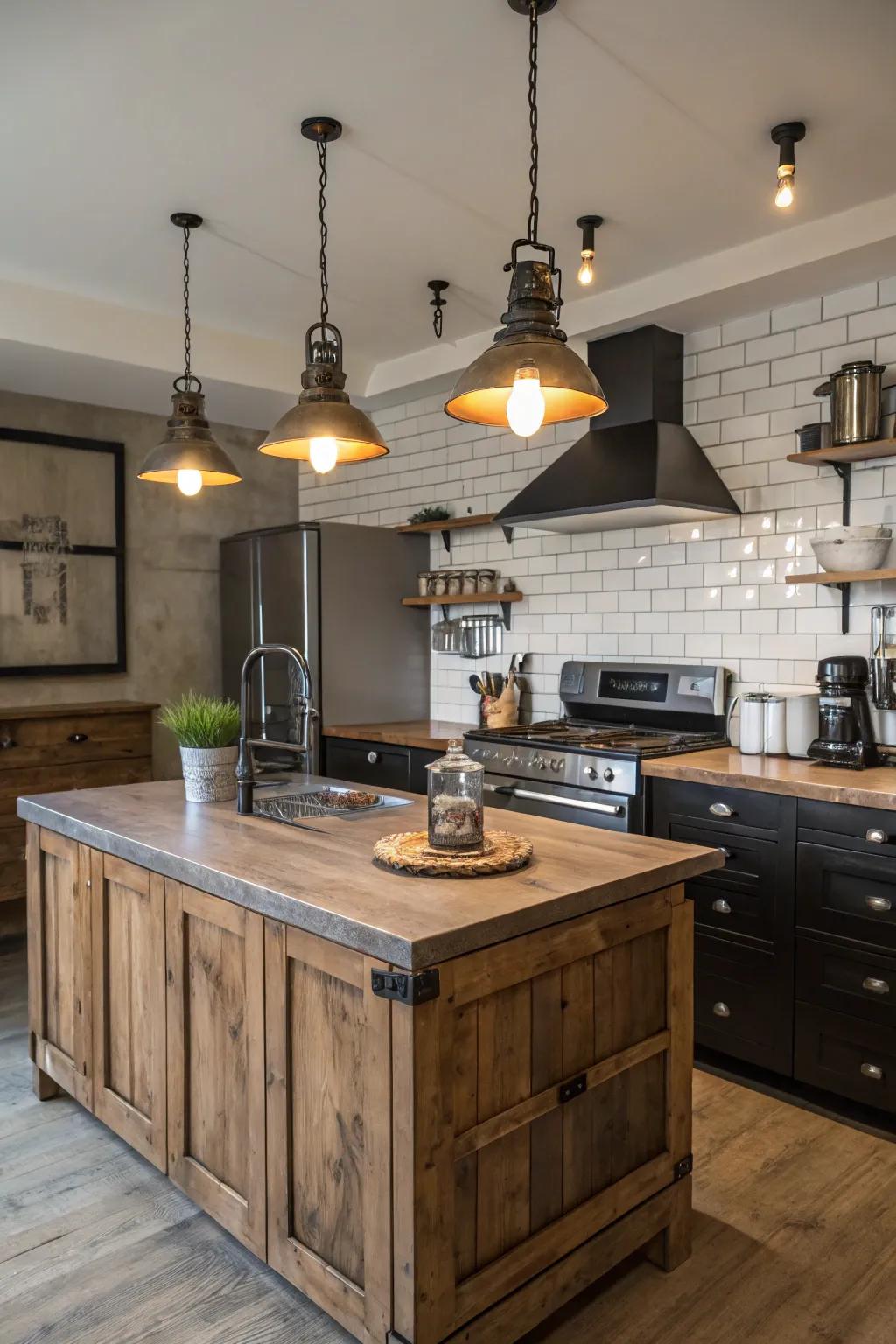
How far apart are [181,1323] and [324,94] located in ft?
9.53

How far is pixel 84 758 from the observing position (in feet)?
15.2

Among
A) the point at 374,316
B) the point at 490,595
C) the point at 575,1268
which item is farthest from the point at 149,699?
the point at 575,1268

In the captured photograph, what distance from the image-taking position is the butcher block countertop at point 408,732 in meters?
4.18

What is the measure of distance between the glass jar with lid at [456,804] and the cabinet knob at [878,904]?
1.33 metres

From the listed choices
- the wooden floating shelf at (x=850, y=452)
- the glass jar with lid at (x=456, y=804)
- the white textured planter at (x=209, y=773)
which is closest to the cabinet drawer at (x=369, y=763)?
the white textured planter at (x=209, y=773)

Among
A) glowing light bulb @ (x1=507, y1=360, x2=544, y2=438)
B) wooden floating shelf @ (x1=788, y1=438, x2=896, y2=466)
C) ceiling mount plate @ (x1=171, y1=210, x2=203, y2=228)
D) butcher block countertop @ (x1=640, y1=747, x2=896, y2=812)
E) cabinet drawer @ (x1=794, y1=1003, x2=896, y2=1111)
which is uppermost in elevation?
ceiling mount plate @ (x1=171, y1=210, x2=203, y2=228)

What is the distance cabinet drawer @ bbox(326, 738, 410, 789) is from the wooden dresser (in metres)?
0.97

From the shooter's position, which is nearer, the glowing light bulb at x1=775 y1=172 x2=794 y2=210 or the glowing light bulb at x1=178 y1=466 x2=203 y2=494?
the glowing light bulb at x1=775 y1=172 x2=794 y2=210

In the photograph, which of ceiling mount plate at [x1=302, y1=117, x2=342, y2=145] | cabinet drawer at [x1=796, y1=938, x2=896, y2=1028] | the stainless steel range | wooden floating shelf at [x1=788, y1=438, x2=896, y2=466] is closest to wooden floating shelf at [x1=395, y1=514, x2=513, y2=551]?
the stainless steel range

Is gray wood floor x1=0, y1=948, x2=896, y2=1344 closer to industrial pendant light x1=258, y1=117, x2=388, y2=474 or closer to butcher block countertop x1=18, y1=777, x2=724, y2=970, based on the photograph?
butcher block countertop x1=18, y1=777, x2=724, y2=970

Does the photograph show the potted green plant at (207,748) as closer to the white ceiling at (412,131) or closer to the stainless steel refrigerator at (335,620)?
the white ceiling at (412,131)

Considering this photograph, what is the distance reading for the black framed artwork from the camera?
475 centimetres

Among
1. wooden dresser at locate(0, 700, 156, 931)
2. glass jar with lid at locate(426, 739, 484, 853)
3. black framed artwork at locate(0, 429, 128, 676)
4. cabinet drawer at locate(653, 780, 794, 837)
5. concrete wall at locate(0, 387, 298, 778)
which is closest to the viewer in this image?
glass jar with lid at locate(426, 739, 484, 853)

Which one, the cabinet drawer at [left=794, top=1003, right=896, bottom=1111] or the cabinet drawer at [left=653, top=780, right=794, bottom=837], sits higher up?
the cabinet drawer at [left=653, top=780, right=794, bottom=837]
